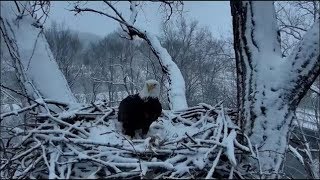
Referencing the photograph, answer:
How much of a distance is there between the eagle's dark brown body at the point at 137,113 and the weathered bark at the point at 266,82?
95cm

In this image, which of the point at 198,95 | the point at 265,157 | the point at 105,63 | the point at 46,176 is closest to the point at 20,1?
the point at 46,176

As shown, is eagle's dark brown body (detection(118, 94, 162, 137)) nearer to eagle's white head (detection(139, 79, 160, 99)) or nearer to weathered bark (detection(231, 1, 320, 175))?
eagle's white head (detection(139, 79, 160, 99))

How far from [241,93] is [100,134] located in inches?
50.1

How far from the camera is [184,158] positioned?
133 inches

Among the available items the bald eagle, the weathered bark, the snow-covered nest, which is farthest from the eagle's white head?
the weathered bark

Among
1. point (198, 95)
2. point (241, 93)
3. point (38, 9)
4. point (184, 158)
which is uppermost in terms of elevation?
point (38, 9)

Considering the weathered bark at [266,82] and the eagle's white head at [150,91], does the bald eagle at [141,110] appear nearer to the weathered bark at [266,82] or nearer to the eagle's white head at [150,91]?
the eagle's white head at [150,91]

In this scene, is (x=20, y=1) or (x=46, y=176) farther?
(x=20, y=1)

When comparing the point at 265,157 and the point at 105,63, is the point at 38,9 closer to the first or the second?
the point at 265,157

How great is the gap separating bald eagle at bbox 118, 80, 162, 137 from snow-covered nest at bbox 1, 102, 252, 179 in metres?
0.29

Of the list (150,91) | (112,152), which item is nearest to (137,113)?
(150,91)

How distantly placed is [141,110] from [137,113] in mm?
60

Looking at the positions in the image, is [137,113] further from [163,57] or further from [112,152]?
[163,57]

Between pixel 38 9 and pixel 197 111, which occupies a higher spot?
pixel 38 9
